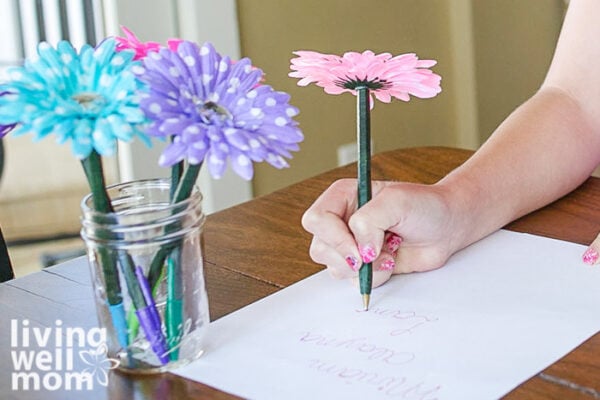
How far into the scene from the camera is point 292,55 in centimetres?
242

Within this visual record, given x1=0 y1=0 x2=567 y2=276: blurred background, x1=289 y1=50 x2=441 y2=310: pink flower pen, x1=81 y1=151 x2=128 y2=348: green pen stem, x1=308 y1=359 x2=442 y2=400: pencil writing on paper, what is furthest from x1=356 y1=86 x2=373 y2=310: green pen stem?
x1=0 y1=0 x2=567 y2=276: blurred background

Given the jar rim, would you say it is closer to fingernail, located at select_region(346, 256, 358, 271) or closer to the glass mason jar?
the glass mason jar

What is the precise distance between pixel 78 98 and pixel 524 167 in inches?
24.1

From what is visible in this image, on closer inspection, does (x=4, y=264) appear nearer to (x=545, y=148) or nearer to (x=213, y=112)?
(x=213, y=112)

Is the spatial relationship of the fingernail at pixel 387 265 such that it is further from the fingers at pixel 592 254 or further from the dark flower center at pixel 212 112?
the dark flower center at pixel 212 112

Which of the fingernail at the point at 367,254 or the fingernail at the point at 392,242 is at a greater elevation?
the fingernail at the point at 367,254

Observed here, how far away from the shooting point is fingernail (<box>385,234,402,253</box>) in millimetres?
909

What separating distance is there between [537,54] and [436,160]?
5.78ft

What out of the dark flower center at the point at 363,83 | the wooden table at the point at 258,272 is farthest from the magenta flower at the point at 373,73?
the wooden table at the point at 258,272

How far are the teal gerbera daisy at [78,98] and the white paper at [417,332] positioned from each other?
0.22 metres

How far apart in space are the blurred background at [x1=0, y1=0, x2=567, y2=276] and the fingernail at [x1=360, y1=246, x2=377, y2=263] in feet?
4.52

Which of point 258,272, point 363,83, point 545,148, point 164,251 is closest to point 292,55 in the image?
point 545,148

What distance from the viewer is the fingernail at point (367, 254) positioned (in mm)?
844

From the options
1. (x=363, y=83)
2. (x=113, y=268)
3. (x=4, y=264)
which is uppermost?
(x=363, y=83)
